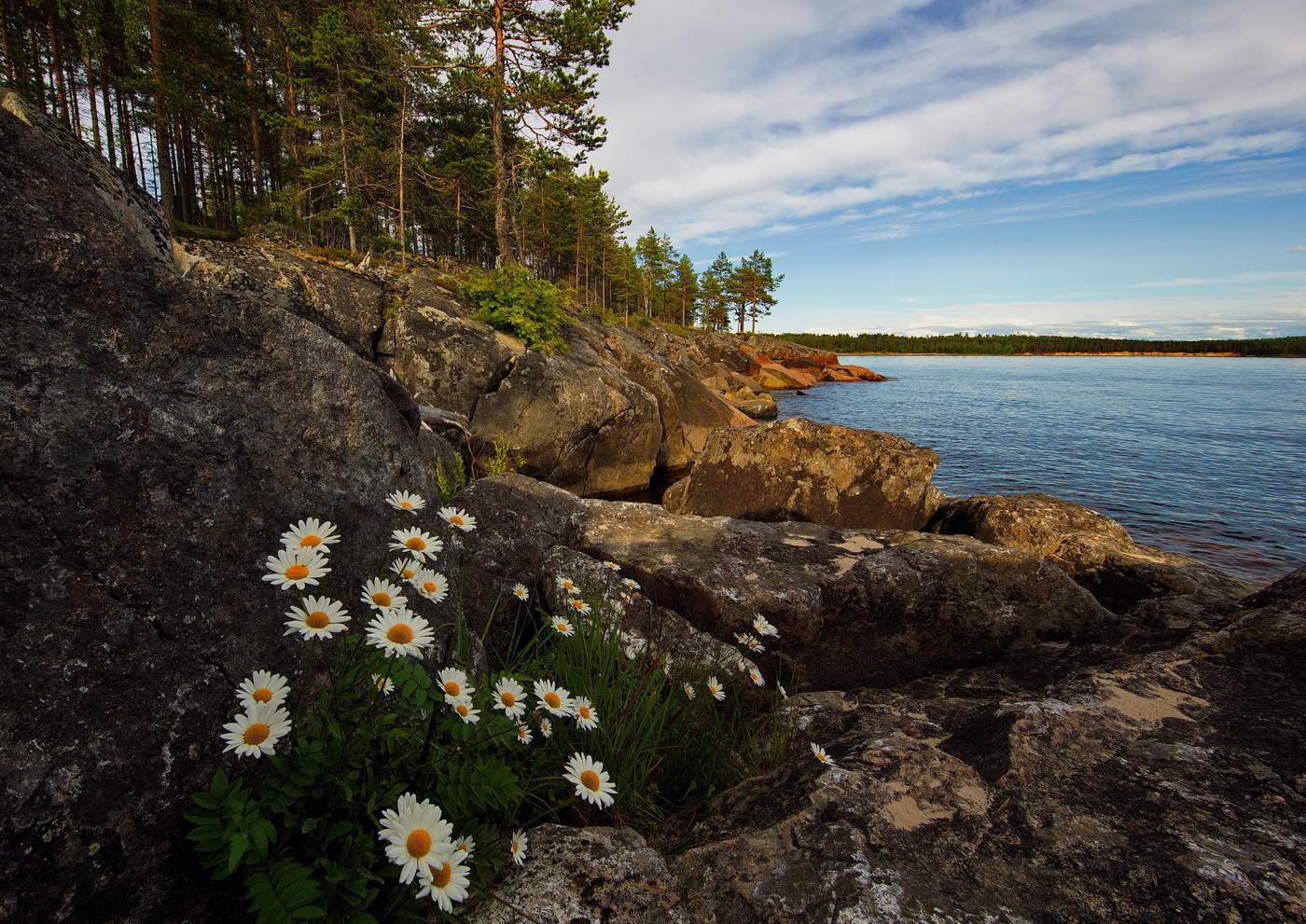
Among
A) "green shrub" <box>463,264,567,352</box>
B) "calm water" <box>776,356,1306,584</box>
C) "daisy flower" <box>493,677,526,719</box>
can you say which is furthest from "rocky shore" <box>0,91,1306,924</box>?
"green shrub" <box>463,264,567,352</box>

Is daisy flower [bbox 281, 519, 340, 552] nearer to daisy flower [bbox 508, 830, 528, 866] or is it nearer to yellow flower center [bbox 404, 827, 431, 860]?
yellow flower center [bbox 404, 827, 431, 860]

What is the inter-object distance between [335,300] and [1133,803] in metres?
14.1

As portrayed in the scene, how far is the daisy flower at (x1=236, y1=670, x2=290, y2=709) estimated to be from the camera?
1467 millimetres

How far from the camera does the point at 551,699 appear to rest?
2059mm

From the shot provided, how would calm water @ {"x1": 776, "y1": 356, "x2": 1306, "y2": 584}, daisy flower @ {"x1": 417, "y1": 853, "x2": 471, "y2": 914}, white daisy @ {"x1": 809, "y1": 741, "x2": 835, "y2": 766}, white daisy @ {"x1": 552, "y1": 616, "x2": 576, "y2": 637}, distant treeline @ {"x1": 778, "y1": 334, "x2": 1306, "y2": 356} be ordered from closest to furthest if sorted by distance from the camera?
daisy flower @ {"x1": 417, "y1": 853, "x2": 471, "y2": 914} → white daisy @ {"x1": 809, "y1": 741, "x2": 835, "y2": 766} → white daisy @ {"x1": 552, "y1": 616, "x2": 576, "y2": 637} → calm water @ {"x1": 776, "y1": 356, "x2": 1306, "y2": 584} → distant treeline @ {"x1": 778, "y1": 334, "x2": 1306, "y2": 356}

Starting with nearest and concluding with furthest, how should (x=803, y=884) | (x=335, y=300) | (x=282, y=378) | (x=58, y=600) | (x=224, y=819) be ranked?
(x=224, y=819) < (x=58, y=600) < (x=803, y=884) < (x=282, y=378) < (x=335, y=300)

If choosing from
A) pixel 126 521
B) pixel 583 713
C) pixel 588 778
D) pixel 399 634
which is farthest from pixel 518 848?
pixel 126 521

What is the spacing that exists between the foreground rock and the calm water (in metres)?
7.68

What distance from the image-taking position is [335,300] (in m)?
11.9

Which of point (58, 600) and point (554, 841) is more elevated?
point (58, 600)

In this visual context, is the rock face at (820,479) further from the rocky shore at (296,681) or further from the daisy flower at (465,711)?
the daisy flower at (465,711)

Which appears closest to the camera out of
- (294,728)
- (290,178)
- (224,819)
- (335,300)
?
(224,819)

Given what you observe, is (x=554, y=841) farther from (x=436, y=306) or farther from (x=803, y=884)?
(x=436, y=306)

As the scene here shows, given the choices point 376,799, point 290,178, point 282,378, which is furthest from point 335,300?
point 290,178
